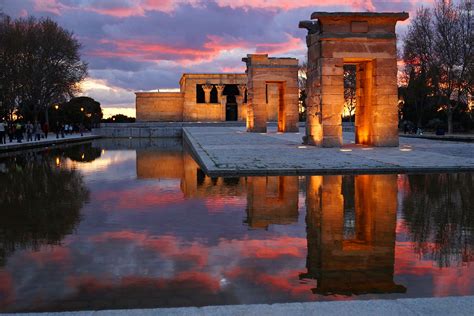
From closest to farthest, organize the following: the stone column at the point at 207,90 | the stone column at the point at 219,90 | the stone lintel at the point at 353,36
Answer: the stone lintel at the point at 353,36 → the stone column at the point at 207,90 → the stone column at the point at 219,90

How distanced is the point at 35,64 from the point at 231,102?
32119 mm

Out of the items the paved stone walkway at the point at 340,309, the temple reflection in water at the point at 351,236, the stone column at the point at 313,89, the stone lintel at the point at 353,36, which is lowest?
the temple reflection in water at the point at 351,236

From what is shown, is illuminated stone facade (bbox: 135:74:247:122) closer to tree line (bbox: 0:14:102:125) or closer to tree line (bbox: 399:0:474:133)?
tree line (bbox: 0:14:102:125)

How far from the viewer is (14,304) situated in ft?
15.0

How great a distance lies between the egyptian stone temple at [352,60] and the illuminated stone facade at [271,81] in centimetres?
1746

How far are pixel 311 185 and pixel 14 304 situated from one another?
8128 millimetres

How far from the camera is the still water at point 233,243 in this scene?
4.87 metres

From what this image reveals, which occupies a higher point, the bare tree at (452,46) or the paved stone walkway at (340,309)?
the bare tree at (452,46)

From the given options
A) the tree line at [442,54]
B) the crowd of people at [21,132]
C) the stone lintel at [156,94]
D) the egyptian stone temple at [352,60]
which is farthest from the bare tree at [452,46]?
the stone lintel at [156,94]

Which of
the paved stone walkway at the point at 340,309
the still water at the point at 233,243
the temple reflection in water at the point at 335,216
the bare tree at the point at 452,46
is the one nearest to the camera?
the paved stone walkway at the point at 340,309

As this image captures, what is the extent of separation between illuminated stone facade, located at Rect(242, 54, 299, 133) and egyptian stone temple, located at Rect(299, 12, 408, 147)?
17.5m

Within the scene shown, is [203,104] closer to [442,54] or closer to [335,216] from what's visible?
[442,54]

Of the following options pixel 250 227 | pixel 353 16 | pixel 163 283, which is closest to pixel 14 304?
pixel 163 283

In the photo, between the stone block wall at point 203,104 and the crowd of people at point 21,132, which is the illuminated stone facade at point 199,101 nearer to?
the stone block wall at point 203,104
